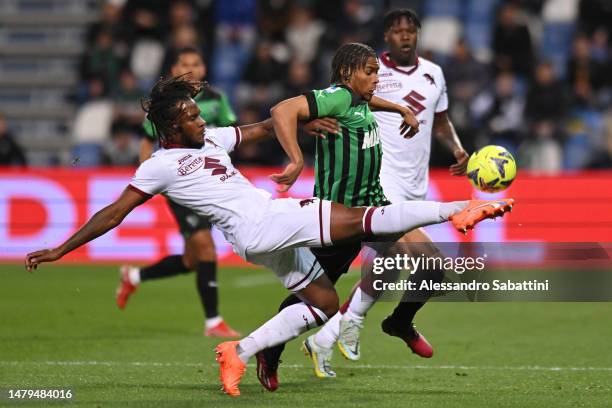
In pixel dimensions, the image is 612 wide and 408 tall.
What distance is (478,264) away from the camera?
7105 mm

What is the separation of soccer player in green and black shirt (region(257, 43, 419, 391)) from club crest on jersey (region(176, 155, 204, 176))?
1.61 ft

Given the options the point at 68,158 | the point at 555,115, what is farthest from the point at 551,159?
the point at 68,158

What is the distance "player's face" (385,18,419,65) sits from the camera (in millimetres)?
8562

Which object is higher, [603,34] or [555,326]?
[603,34]

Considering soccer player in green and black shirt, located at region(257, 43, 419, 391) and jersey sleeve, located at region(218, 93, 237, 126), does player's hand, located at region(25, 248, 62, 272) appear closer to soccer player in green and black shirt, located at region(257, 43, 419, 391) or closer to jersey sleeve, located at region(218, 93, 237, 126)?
soccer player in green and black shirt, located at region(257, 43, 419, 391)

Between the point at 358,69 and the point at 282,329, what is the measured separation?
1576 millimetres

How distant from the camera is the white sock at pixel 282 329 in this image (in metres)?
6.91

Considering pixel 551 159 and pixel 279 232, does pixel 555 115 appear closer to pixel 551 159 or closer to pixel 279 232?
pixel 551 159

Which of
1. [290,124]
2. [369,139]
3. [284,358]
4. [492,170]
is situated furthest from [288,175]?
[284,358]

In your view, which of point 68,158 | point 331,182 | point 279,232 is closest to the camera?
point 279,232

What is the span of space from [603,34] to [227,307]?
334 inches

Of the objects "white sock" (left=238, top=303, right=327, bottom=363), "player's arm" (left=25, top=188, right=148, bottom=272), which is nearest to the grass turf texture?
"white sock" (left=238, top=303, right=327, bottom=363)

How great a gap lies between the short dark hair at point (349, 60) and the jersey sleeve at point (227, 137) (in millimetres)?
683

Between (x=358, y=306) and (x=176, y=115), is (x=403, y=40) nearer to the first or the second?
(x=358, y=306)
